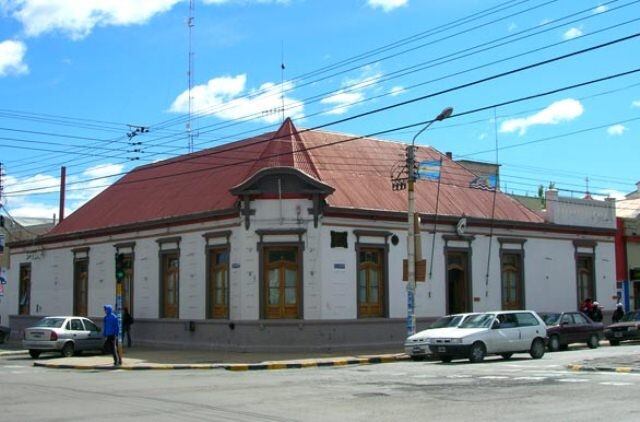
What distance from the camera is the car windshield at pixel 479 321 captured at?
914 inches

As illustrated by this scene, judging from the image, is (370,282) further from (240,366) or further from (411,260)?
(240,366)

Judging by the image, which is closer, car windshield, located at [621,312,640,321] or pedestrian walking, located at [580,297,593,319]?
car windshield, located at [621,312,640,321]

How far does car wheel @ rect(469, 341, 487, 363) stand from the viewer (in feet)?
73.5

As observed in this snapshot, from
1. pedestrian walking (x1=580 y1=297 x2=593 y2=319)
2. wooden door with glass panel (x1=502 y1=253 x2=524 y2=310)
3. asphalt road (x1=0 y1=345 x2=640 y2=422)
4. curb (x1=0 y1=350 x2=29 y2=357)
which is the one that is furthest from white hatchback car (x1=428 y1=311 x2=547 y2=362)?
curb (x1=0 y1=350 x2=29 y2=357)

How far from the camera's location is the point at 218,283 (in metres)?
29.4

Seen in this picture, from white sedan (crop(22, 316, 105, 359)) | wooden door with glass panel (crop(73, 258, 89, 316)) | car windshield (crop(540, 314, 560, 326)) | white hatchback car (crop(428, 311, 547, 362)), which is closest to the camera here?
white hatchback car (crop(428, 311, 547, 362))

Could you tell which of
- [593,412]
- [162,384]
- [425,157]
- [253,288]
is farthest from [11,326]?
[593,412]

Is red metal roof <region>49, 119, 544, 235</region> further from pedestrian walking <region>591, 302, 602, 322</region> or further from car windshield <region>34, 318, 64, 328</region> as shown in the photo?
car windshield <region>34, 318, 64, 328</region>

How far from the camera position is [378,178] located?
32.0 metres

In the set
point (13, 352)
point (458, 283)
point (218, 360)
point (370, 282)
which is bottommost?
point (13, 352)

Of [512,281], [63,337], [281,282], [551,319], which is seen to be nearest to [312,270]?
[281,282]

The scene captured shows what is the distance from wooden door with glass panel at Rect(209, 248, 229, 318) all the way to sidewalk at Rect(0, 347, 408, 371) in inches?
66.1

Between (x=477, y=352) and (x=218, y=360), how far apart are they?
8197 mm

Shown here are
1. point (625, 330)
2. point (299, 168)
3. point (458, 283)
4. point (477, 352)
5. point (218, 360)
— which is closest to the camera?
point (477, 352)
